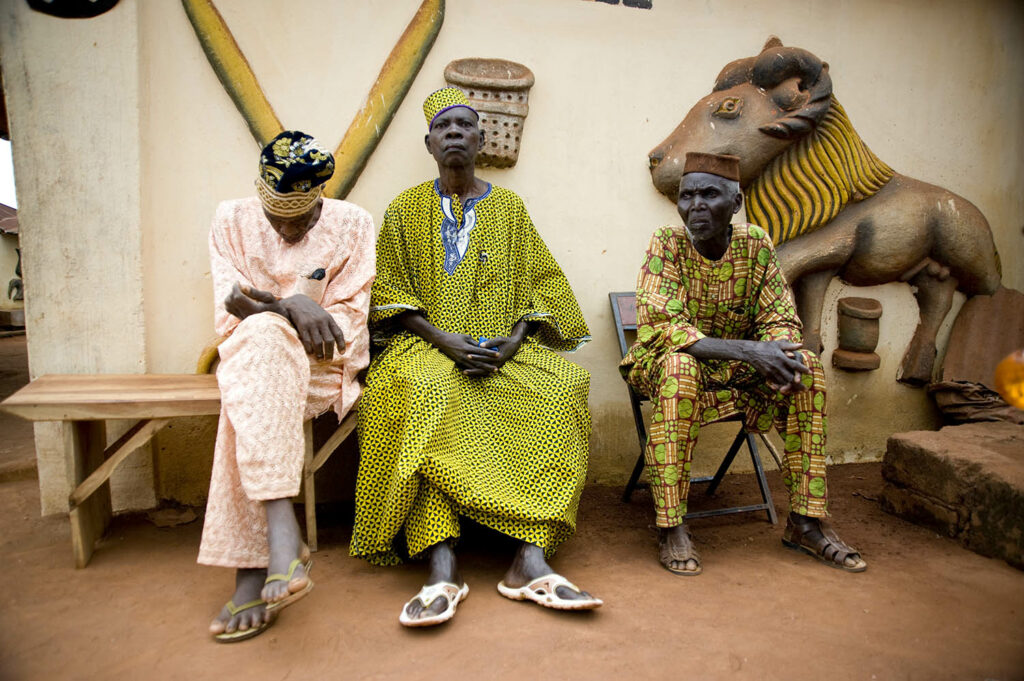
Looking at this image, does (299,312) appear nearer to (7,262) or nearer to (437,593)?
(437,593)

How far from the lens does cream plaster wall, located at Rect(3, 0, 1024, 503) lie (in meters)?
3.23

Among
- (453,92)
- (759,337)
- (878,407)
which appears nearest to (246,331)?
(453,92)

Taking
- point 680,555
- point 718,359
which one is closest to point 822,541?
point 680,555

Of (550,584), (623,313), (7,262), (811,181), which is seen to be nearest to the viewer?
(550,584)

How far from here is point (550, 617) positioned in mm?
2402

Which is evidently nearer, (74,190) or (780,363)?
(780,363)

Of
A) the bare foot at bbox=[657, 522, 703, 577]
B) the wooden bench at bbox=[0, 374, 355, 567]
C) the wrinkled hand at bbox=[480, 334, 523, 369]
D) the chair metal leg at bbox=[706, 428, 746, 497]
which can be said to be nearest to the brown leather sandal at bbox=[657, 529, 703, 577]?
the bare foot at bbox=[657, 522, 703, 577]

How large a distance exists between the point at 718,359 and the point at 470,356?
103cm

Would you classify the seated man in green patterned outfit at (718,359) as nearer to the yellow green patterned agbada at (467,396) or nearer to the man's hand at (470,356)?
the yellow green patterned agbada at (467,396)

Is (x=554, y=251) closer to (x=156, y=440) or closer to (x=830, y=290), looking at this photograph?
(x=830, y=290)

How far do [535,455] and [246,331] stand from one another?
1177 mm

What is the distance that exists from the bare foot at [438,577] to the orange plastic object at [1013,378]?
1.74 meters

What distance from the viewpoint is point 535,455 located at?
9.09 feet

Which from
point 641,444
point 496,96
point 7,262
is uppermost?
point 496,96
